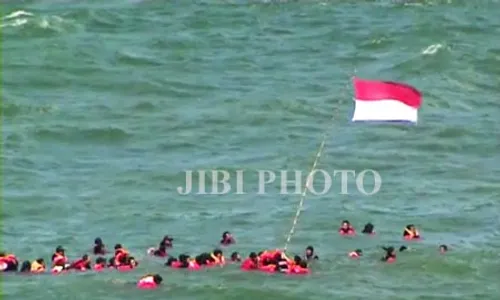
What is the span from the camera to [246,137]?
5809 centimetres

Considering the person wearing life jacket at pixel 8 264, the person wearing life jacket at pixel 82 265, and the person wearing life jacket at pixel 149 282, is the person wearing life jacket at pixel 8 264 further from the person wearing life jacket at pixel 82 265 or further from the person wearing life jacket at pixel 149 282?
the person wearing life jacket at pixel 149 282

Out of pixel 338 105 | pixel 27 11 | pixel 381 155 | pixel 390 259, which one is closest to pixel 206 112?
pixel 338 105

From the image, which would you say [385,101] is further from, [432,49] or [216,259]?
[432,49]

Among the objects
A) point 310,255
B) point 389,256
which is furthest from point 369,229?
point 310,255

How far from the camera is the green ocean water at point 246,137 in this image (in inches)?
1601

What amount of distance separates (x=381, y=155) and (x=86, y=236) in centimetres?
1386

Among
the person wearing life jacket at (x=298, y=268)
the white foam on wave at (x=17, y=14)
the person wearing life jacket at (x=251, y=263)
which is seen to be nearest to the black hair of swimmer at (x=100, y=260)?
the person wearing life jacket at (x=251, y=263)

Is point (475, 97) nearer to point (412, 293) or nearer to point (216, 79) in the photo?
point (216, 79)

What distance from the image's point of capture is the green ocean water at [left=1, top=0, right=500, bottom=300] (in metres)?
40.7

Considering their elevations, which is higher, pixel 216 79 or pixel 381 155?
pixel 216 79

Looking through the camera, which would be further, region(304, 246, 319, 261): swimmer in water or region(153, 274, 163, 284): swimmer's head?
region(304, 246, 319, 261): swimmer in water

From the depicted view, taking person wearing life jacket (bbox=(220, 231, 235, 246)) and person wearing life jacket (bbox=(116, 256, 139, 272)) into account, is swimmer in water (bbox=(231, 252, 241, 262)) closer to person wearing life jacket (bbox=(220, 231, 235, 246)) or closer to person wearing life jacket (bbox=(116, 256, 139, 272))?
person wearing life jacket (bbox=(220, 231, 235, 246))

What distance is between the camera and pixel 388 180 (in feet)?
169

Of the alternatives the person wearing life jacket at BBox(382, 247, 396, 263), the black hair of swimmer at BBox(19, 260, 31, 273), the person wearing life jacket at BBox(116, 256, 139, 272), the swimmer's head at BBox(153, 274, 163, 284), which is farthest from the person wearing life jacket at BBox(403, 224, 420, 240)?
the black hair of swimmer at BBox(19, 260, 31, 273)
